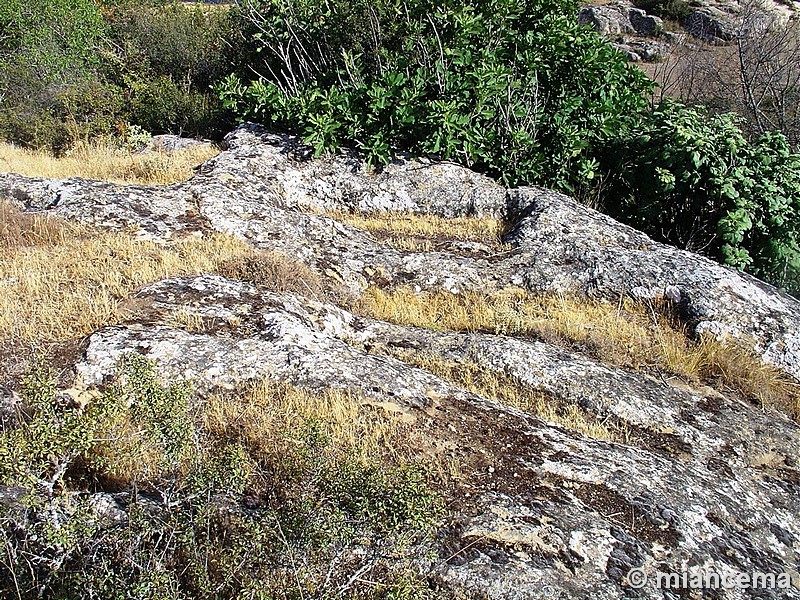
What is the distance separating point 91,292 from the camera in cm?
616

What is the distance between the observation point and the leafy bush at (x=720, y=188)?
9.47 metres

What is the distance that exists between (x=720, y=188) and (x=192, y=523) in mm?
8824

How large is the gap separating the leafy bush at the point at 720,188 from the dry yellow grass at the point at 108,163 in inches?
288

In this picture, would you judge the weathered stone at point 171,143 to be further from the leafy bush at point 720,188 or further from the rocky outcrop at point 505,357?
the leafy bush at point 720,188

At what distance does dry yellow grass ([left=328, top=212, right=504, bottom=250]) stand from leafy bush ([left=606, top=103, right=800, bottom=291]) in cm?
255

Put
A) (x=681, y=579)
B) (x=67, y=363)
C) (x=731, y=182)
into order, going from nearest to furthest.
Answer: (x=681, y=579) → (x=67, y=363) → (x=731, y=182)

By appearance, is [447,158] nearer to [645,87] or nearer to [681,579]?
[645,87]

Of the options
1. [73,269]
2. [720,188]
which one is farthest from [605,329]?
[73,269]

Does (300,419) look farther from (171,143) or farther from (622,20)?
(622,20)

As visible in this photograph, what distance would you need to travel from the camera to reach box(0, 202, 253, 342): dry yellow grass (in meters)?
5.71

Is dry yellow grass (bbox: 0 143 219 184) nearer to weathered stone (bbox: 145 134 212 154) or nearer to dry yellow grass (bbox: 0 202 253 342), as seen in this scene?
weathered stone (bbox: 145 134 212 154)

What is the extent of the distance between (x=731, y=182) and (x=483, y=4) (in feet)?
16.1

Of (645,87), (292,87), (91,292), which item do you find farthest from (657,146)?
(91,292)

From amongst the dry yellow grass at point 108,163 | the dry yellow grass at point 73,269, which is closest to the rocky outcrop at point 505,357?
the dry yellow grass at point 73,269
